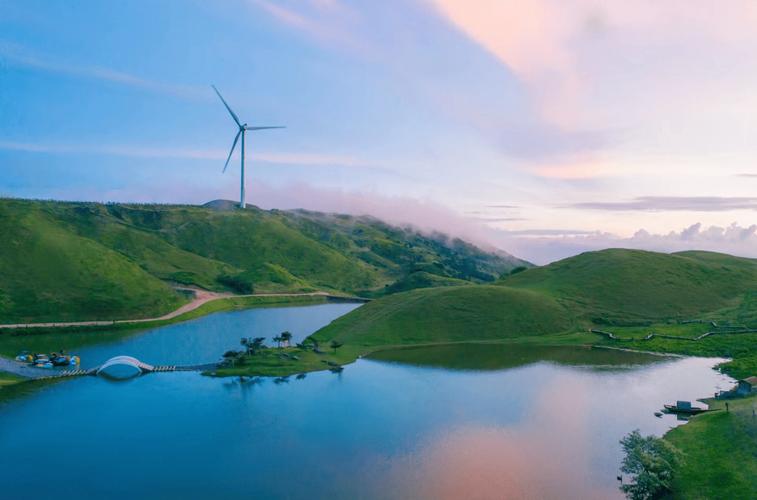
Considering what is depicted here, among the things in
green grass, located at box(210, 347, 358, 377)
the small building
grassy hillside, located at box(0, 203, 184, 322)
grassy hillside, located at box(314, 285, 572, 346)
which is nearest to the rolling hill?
grassy hillside, located at box(314, 285, 572, 346)

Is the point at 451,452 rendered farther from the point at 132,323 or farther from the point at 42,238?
the point at 42,238

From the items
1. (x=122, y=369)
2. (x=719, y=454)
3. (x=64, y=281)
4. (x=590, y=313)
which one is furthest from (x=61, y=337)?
(x=719, y=454)

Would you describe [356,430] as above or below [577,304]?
below

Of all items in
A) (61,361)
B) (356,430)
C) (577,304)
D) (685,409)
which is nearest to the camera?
(356,430)

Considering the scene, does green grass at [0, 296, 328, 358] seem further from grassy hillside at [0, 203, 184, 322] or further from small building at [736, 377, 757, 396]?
small building at [736, 377, 757, 396]

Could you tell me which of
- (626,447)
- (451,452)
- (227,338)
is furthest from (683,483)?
(227,338)

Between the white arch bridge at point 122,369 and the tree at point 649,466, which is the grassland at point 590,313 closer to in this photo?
the tree at point 649,466

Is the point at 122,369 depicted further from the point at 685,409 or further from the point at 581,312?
the point at 581,312
